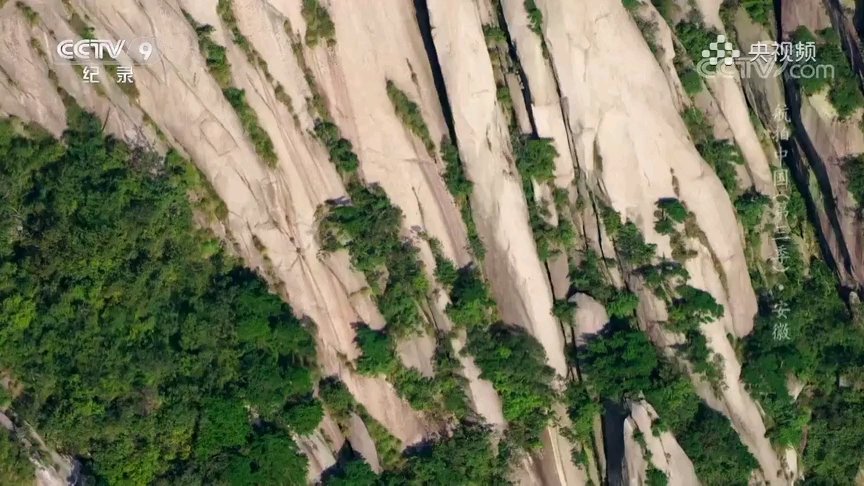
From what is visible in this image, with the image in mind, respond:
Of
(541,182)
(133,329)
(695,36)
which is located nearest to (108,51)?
(133,329)

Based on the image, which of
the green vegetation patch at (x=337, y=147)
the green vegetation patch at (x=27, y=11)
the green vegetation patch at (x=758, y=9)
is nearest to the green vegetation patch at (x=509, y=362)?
the green vegetation patch at (x=337, y=147)

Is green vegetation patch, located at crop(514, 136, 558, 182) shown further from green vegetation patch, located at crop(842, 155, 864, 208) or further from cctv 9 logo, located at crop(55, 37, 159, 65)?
cctv 9 logo, located at crop(55, 37, 159, 65)

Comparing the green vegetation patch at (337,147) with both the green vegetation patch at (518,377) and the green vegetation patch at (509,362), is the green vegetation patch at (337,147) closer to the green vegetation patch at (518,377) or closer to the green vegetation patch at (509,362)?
the green vegetation patch at (509,362)

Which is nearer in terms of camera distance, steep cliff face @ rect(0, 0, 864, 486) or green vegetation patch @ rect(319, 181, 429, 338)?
steep cliff face @ rect(0, 0, 864, 486)

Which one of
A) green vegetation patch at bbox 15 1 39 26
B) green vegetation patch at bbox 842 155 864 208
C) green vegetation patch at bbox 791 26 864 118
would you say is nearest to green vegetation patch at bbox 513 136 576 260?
green vegetation patch at bbox 791 26 864 118

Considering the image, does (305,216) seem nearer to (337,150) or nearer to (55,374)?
(337,150)

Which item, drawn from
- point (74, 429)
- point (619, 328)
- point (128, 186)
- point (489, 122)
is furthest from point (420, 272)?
point (74, 429)

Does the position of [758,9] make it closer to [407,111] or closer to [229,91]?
[407,111]
